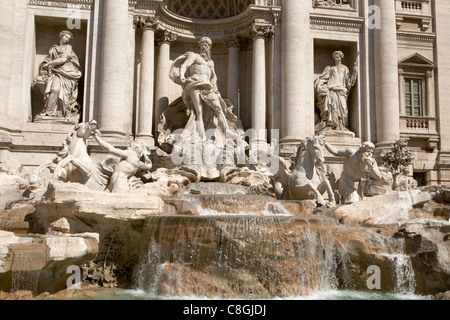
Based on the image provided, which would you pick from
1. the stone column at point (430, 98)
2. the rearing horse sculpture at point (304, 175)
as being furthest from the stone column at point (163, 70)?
the stone column at point (430, 98)

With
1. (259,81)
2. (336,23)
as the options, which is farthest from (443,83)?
(259,81)

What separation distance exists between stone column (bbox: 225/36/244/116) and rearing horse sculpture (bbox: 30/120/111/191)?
6.61 metres

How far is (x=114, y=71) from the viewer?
49.5 feet

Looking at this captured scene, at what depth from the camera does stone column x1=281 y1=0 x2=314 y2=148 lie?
52.1 ft

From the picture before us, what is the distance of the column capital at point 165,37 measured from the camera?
56.1ft

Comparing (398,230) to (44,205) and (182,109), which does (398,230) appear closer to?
(44,205)

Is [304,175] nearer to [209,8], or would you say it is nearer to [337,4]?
[337,4]

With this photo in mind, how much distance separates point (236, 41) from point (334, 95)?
4355 millimetres

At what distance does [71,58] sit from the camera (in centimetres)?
1571

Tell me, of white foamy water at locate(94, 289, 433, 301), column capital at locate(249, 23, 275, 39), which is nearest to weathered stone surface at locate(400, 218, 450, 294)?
white foamy water at locate(94, 289, 433, 301)

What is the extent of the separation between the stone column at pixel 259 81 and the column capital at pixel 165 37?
3043 millimetres

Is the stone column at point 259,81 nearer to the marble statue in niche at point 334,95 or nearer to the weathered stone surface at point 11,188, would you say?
the marble statue in niche at point 334,95

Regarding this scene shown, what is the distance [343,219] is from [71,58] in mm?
10731

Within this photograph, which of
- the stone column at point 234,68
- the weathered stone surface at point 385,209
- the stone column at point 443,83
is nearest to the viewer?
the weathered stone surface at point 385,209
